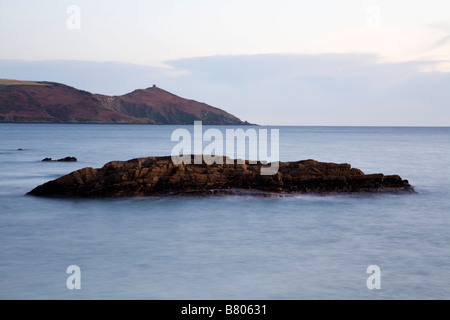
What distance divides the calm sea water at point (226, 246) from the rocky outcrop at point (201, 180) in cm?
80

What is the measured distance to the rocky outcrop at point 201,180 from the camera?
78.7 feet

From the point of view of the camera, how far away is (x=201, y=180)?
24562 millimetres

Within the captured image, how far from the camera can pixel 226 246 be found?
57.3 feet

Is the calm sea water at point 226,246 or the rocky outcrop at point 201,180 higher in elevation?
the rocky outcrop at point 201,180

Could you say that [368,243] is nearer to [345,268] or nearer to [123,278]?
[345,268]

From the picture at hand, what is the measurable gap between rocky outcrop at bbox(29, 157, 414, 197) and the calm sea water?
2.64 feet

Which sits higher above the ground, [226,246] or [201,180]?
[201,180]

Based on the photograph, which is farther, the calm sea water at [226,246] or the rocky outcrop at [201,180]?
the rocky outcrop at [201,180]

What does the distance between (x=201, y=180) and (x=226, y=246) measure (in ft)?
24.3

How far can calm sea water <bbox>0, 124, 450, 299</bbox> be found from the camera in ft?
43.1

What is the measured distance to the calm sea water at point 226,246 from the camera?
1313 centimetres

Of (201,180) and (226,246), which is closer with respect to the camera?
(226,246)

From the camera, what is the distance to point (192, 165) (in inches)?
1016
